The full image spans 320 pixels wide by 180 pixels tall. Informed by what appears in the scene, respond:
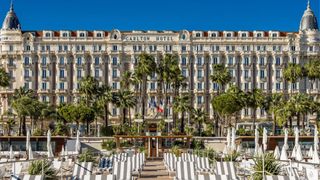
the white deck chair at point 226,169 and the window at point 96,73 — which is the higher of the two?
the window at point 96,73

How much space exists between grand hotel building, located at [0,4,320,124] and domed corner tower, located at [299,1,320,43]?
0.80 feet

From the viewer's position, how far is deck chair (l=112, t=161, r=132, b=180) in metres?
22.0

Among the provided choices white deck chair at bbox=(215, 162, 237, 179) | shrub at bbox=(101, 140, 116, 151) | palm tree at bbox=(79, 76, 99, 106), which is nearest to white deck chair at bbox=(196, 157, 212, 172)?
white deck chair at bbox=(215, 162, 237, 179)

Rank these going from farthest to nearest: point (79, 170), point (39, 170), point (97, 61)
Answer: point (97, 61), point (39, 170), point (79, 170)

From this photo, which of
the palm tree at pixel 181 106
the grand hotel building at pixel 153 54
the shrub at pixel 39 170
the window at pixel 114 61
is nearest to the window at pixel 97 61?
the grand hotel building at pixel 153 54

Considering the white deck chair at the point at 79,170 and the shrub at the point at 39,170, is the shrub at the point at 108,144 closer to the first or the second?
the white deck chair at the point at 79,170

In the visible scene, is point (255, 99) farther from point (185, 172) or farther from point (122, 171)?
point (185, 172)

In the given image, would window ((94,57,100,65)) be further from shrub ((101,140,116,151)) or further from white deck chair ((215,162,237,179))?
white deck chair ((215,162,237,179))

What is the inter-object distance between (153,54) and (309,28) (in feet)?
89.2

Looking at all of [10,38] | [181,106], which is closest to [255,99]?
[181,106]

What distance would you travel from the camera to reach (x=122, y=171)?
2245 centimetres

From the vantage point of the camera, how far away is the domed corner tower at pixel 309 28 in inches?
3975

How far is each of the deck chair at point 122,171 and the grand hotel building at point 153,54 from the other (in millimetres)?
76400

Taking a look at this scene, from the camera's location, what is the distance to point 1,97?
99.1 metres
